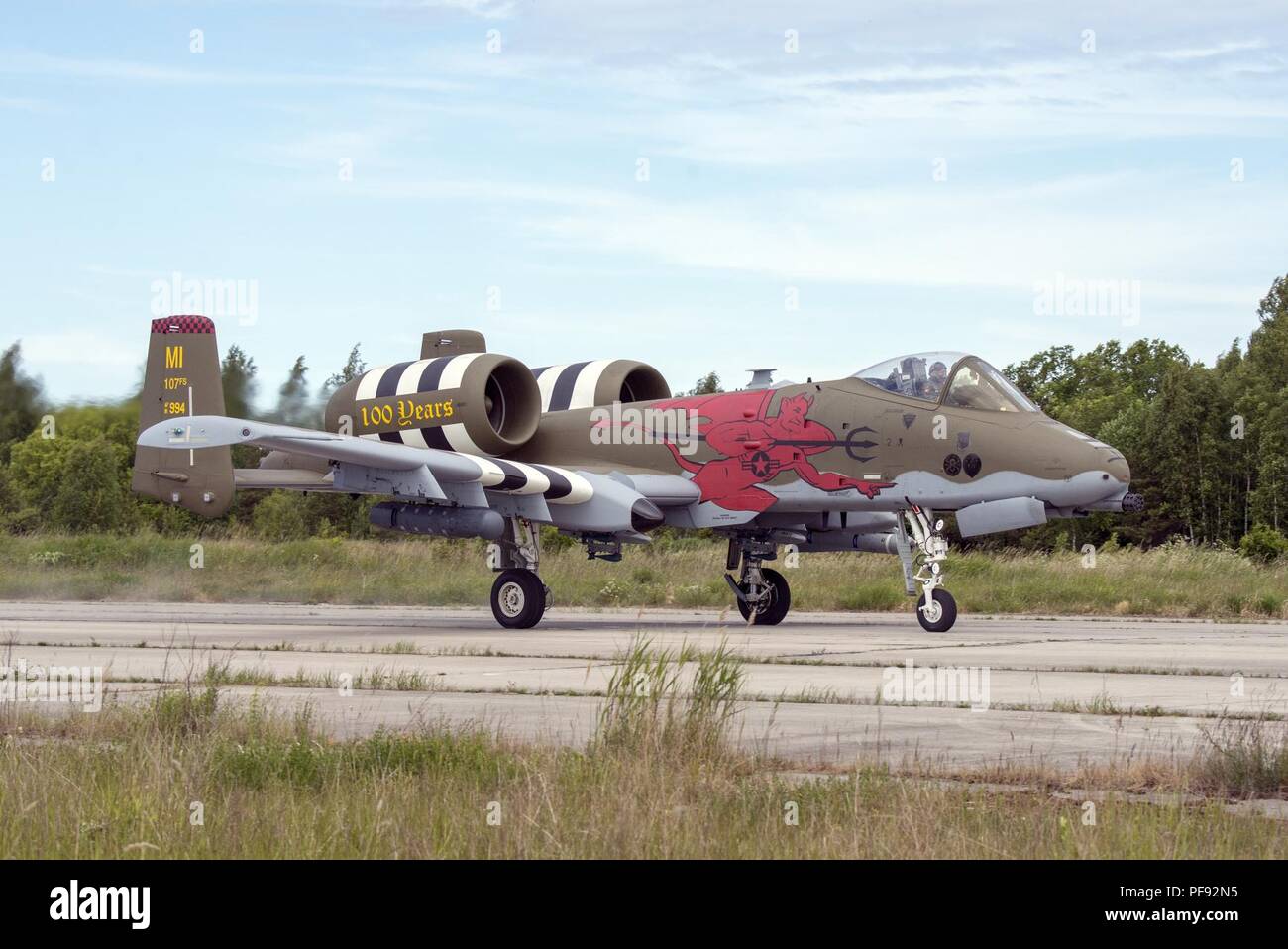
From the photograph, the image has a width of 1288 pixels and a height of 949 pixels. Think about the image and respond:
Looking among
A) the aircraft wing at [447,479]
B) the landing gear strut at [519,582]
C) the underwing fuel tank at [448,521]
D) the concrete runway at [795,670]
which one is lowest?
the concrete runway at [795,670]

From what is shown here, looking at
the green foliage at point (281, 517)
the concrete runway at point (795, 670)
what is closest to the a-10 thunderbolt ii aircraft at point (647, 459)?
the concrete runway at point (795, 670)

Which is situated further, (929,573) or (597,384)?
(597,384)

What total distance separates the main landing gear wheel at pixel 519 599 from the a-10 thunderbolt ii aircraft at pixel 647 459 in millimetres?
25

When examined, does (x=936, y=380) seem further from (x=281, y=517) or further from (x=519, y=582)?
(x=281, y=517)

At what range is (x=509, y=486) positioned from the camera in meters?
20.5

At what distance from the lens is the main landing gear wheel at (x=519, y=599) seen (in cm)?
2130

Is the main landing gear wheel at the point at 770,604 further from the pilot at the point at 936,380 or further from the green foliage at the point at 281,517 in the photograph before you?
the green foliage at the point at 281,517

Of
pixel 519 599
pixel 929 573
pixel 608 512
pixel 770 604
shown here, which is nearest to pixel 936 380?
pixel 929 573

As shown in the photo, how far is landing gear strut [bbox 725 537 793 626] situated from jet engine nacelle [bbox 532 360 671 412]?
3310mm

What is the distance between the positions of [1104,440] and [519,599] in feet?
193

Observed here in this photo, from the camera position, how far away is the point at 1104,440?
7512 centimetres

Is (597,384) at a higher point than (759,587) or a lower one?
higher
